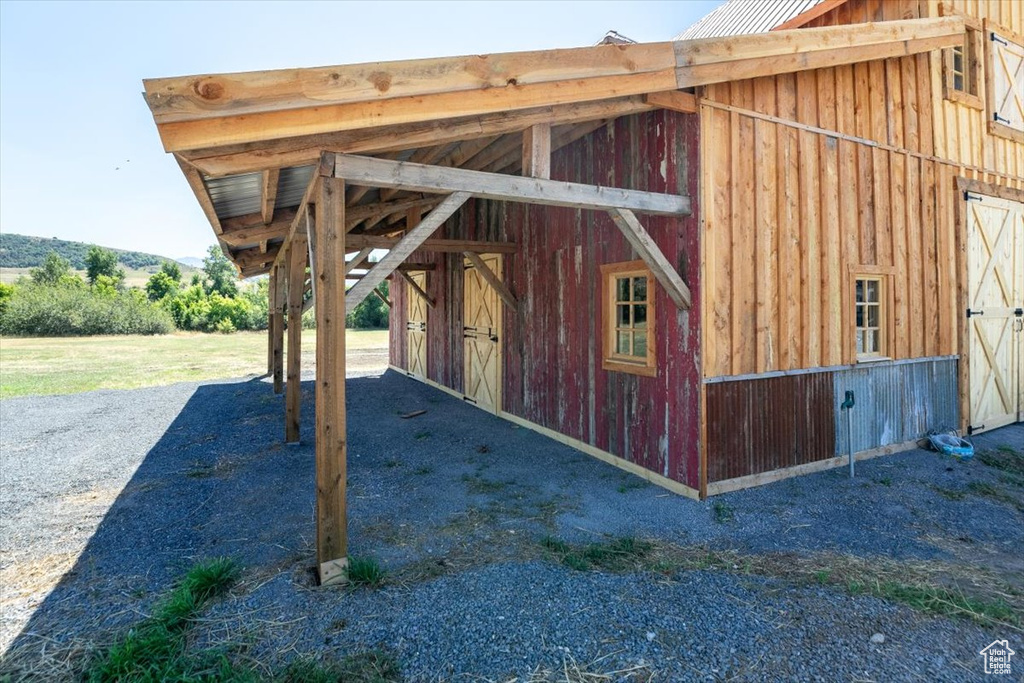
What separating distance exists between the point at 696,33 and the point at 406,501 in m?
8.25

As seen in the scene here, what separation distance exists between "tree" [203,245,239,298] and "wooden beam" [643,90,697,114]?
4334 cm

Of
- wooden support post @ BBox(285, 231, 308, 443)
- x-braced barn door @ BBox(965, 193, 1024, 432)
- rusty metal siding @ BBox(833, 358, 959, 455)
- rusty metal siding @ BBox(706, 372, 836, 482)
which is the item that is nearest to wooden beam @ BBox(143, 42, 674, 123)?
rusty metal siding @ BBox(706, 372, 836, 482)

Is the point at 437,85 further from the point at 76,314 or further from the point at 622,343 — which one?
the point at 76,314

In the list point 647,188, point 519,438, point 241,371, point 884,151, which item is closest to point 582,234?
point 647,188

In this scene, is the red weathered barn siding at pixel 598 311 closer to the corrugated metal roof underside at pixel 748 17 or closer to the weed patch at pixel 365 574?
the corrugated metal roof underside at pixel 748 17

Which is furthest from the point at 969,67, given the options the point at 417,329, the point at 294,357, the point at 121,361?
the point at 121,361

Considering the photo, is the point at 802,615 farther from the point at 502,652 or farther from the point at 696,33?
the point at 696,33

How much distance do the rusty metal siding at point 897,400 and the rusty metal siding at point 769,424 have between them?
290 millimetres

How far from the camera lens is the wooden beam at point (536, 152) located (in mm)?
3609

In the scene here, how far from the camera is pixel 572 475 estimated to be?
502 cm

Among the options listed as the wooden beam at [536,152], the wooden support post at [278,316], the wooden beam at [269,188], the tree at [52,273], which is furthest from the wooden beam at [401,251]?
the tree at [52,273]

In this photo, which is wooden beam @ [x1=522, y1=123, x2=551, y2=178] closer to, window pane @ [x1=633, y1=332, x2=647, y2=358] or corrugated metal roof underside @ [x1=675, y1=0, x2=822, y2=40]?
window pane @ [x1=633, y1=332, x2=647, y2=358]

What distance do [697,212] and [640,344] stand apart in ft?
4.81

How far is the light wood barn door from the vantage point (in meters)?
7.98
